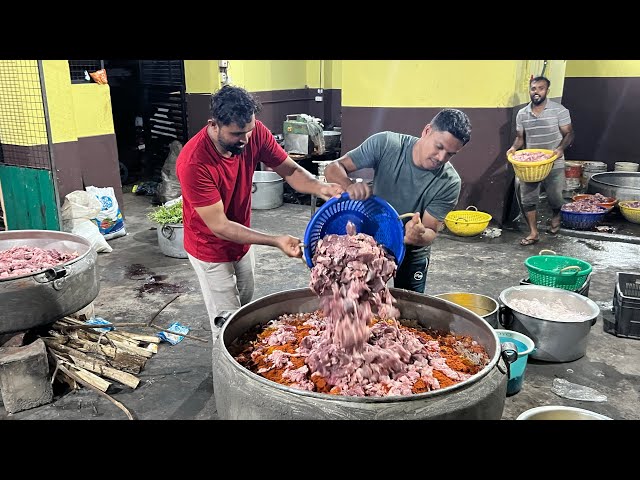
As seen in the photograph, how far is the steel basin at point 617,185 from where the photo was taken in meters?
8.13

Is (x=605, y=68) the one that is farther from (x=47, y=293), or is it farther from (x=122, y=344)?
(x=47, y=293)

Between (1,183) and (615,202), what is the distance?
28.9ft

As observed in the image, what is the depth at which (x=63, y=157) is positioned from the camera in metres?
6.84

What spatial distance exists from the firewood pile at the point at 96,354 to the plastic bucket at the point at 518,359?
104 inches

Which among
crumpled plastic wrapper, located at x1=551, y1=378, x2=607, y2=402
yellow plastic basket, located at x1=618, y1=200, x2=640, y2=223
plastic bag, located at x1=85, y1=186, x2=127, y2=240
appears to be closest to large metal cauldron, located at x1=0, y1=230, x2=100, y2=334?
plastic bag, located at x1=85, y1=186, x2=127, y2=240

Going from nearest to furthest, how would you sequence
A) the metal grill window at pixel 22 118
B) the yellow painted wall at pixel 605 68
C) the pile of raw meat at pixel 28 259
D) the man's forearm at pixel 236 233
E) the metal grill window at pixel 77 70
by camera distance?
the man's forearm at pixel 236 233, the pile of raw meat at pixel 28 259, the metal grill window at pixel 22 118, the metal grill window at pixel 77 70, the yellow painted wall at pixel 605 68

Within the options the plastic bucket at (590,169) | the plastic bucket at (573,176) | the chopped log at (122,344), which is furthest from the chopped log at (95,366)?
the plastic bucket at (590,169)

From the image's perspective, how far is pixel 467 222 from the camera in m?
7.21

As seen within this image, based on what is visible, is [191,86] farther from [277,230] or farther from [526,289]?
[526,289]

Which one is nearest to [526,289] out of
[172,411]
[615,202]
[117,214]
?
[172,411]

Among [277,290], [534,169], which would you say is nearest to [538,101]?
[534,169]

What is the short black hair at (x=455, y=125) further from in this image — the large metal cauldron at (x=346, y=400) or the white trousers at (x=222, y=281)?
the white trousers at (x=222, y=281)

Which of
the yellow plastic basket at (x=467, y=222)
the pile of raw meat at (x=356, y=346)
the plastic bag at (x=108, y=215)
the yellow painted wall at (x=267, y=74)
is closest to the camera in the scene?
the pile of raw meat at (x=356, y=346)

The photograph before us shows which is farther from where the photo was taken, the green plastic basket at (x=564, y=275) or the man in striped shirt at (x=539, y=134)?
the man in striped shirt at (x=539, y=134)
